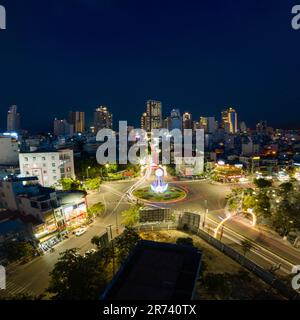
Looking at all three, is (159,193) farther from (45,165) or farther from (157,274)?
(157,274)

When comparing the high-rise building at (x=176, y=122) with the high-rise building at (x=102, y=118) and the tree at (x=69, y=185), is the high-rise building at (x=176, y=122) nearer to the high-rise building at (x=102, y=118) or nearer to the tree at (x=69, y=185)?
the high-rise building at (x=102, y=118)

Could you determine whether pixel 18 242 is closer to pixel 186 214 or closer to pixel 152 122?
pixel 186 214

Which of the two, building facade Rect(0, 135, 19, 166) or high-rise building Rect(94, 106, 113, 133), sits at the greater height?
high-rise building Rect(94, 106, 113, 133)

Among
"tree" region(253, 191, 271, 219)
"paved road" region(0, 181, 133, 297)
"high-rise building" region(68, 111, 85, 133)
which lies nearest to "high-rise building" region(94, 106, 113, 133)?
"high-rise building" region(68, 111, 85, 133)

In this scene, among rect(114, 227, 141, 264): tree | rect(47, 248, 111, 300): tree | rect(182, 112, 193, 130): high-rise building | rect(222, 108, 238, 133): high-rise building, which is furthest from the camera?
rect(222, 108, 238, 133): high-rise building

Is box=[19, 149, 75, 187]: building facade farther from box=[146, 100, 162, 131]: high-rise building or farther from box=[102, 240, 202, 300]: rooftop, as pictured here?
box=[146, 100, 162, 131]: high-rise building
